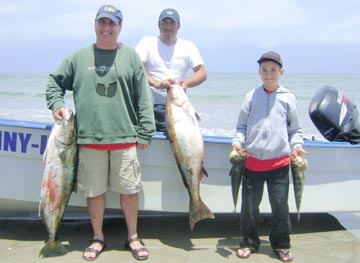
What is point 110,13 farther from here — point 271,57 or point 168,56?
point 271,57

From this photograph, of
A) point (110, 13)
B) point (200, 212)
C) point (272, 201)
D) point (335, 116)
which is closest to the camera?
point (110, 13)

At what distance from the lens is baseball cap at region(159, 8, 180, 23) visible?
446cm

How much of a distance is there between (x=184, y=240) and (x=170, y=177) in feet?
2.20

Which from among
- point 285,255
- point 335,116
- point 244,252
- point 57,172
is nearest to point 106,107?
point 57,172

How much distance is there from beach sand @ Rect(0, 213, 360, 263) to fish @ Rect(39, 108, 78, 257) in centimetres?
35

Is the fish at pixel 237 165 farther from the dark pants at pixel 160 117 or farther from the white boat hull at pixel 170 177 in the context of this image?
the dark pants at pixel 160 117

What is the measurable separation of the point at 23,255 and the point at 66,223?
1028 millimetres

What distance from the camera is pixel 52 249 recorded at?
4070 mm

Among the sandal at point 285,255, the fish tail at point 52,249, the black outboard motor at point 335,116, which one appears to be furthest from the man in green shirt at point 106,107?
the black outboard motor at point 335,116

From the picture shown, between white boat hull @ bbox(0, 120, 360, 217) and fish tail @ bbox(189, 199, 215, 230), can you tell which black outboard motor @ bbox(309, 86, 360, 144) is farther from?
fish tail @ bbox(189, 199, 215, 230)

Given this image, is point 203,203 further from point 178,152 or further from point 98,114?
point 98,114

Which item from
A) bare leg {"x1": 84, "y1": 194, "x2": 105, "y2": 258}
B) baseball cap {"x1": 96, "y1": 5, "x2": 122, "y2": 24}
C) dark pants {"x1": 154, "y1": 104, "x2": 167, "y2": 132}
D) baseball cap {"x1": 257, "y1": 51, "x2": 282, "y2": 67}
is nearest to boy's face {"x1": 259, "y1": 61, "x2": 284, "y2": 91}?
baseball cap {"x1": 257, "y1": 51, "x2": 282, "y2": 67}

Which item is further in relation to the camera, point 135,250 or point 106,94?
point 135,250

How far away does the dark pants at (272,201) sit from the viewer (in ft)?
13.0
